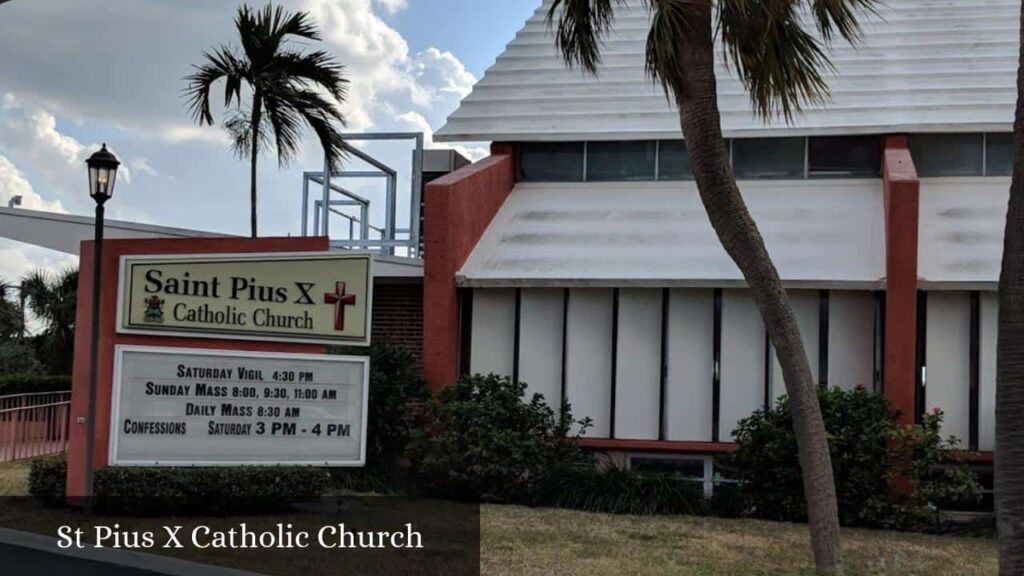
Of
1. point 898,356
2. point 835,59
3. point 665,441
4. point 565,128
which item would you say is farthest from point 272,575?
point 835,59

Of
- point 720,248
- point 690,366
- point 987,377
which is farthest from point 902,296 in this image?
point 690,366

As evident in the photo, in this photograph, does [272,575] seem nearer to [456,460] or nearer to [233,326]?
[233,326]

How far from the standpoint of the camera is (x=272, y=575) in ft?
34.1

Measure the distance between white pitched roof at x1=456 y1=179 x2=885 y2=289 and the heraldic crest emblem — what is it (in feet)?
19.5

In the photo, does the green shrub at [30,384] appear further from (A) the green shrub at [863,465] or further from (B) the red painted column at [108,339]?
(A) the green shrub at [863,465]

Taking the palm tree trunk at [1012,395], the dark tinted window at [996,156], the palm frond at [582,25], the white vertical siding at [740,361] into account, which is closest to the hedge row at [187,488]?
the palm frond at [582,25]

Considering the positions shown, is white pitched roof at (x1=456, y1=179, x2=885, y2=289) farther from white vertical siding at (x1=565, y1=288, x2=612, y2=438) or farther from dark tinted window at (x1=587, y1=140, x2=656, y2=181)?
white vertical siding at (x1=565, y1=288, x2=612, y2=438)

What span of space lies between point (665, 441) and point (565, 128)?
6.17m

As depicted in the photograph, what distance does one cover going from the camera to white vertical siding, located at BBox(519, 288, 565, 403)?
17.8 m

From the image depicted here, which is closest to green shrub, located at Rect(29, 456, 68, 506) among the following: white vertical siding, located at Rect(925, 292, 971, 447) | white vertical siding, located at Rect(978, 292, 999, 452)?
white vertical siding, located at Rect(925, 292, 971, 447)

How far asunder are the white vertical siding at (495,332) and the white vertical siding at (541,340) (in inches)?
7.7

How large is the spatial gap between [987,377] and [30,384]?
60.4 feet

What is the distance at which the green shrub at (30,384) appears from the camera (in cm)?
2283

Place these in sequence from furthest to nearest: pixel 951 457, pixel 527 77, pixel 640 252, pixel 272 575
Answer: pixel 527 77
pixel 640 252
pixel 951 457
pixel 272 575
